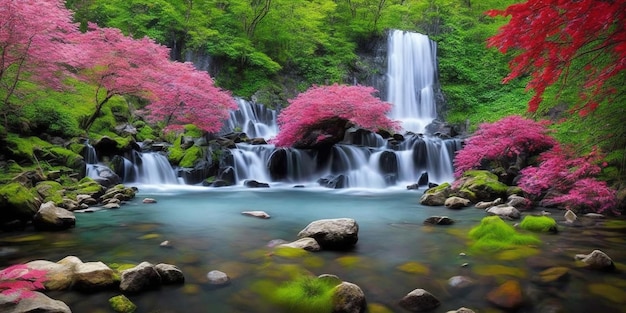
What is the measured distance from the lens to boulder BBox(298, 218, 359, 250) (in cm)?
593

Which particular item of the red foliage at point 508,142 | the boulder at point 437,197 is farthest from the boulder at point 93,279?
the red foliage at point 508,142

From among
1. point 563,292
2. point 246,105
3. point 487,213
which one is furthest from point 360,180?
point 563,292

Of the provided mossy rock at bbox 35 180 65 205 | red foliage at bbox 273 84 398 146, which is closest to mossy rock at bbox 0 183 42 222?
mossy rock at bbox 35 180 65 205

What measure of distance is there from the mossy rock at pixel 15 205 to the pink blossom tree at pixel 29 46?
467 cm

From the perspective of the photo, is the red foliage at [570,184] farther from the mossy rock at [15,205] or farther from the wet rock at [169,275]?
the mossy rock at [15,205]

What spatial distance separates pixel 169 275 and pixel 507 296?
3.86 meters

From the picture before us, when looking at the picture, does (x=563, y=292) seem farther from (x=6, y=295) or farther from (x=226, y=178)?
(x=226, y=178)

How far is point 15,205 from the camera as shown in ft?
23.4

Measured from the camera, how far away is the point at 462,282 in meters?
4.39

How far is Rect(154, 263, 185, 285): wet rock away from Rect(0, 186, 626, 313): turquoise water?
137 mm

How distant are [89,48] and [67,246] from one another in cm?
1106

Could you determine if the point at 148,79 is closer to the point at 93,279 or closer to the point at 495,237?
the point at 93,279

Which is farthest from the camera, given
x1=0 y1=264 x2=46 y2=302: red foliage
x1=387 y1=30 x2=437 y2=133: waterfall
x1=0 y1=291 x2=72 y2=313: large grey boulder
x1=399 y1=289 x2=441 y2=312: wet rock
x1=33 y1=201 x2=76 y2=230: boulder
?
x1=387 y1=30 x2=437 y2=133: waterfall

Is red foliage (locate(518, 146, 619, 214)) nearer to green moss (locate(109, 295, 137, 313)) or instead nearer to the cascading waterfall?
the cascading waterfall
